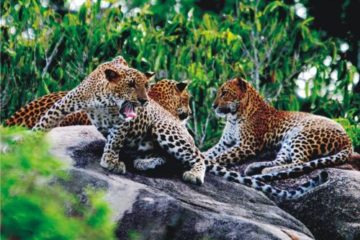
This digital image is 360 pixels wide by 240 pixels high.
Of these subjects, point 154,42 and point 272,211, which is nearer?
point 272,211

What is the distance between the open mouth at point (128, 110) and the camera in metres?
10.6

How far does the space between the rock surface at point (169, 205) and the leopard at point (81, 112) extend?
1509mm

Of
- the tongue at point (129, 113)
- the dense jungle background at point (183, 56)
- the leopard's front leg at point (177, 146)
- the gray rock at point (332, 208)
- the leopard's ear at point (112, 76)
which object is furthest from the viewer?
the dense jungle background at point (183, 56)

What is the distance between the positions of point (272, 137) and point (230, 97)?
85cm

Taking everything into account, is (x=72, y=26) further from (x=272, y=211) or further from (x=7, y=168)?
(x=7, y=168)

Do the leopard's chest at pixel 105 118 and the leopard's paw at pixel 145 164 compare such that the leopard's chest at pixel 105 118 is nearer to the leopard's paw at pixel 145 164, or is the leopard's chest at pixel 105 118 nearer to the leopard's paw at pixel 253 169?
the leopard's paw at pixel 145 164

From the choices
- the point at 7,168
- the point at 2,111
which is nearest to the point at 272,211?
the point at 7,168

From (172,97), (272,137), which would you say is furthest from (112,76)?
(272,137)

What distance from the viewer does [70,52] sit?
58.4 feet

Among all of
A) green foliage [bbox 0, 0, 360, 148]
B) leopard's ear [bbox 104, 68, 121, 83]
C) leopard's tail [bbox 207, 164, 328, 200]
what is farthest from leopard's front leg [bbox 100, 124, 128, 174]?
green foliage [bbox 0, 0, 360, 148]

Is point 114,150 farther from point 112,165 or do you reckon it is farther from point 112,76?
point 112,76

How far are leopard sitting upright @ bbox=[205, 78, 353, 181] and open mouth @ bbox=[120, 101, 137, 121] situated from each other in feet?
8.43

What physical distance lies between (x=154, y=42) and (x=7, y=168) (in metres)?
13.3

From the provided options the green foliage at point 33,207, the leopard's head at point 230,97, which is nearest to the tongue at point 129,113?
the leopard's head at point 230,97
